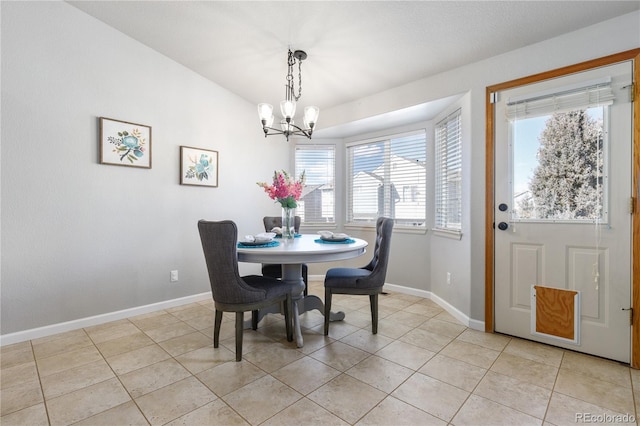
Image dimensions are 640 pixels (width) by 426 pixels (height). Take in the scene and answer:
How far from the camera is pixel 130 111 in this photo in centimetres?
294

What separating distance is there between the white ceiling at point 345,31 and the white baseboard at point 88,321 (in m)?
2.69

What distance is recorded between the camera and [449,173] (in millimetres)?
3195

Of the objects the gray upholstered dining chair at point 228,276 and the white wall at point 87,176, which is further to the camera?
the white wall at point 87,176

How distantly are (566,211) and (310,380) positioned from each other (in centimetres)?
227

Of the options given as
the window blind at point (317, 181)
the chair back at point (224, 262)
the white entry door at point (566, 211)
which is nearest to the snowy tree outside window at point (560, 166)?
the white entry door at point (566, 211)

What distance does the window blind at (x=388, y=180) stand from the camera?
3713 mm

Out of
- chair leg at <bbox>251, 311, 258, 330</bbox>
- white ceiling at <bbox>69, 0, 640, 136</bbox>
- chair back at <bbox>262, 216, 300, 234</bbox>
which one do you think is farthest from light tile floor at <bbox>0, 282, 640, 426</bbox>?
white ceiling at <bbox>69, 0, 640, 136</bbox>

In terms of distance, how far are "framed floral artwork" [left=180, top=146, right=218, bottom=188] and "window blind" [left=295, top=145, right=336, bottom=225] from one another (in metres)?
1.33

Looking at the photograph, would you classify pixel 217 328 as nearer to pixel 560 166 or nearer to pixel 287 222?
pixel 287 222

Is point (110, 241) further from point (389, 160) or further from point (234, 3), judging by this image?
point (389, 160)

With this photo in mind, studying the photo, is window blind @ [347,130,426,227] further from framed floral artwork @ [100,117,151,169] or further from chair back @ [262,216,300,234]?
framed floral artwork @ [100,117,151,169]

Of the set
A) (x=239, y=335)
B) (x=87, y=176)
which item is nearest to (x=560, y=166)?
(x=239, y=335)

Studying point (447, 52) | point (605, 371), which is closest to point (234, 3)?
point (447, 52)

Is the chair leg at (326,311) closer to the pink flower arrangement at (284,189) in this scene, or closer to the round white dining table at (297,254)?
the round white dining table at (297,254)
